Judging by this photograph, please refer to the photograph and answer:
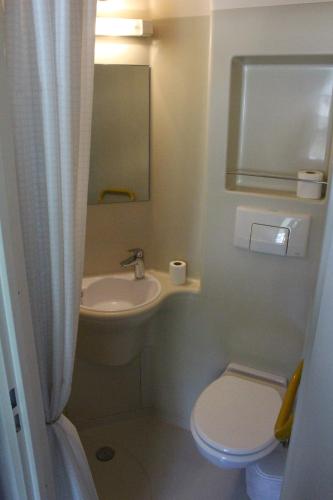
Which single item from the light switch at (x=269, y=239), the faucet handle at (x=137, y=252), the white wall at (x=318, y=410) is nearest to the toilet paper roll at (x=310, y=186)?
the light switch at (x=269, y=239)

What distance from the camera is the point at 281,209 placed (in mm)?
1679

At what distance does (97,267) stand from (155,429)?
3.24 ft

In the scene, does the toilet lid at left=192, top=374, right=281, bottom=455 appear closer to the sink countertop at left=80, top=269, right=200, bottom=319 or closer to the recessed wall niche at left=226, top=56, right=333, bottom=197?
the sink countertop at left=80, top=269, right=200, bottom=319

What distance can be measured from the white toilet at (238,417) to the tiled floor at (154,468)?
1.57ft

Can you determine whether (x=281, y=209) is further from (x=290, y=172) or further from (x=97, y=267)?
(x=97, y=267)

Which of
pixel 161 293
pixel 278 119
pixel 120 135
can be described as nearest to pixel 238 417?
pixel 161 293

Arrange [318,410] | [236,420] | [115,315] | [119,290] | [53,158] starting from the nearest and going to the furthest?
[318,410], [53,158], [236,420], [115,315], [119,290]

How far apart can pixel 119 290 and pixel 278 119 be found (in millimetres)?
1120

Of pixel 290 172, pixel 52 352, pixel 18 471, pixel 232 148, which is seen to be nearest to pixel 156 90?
pixel 232 148

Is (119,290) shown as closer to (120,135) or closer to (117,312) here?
(117,312)

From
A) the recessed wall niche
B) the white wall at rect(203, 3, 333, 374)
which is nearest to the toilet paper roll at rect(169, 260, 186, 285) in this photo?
the white wall at rect(203, 3, 333, 374)

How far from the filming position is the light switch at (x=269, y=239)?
5.52ft

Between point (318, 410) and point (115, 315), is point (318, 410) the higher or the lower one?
the higher one

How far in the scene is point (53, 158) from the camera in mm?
918
